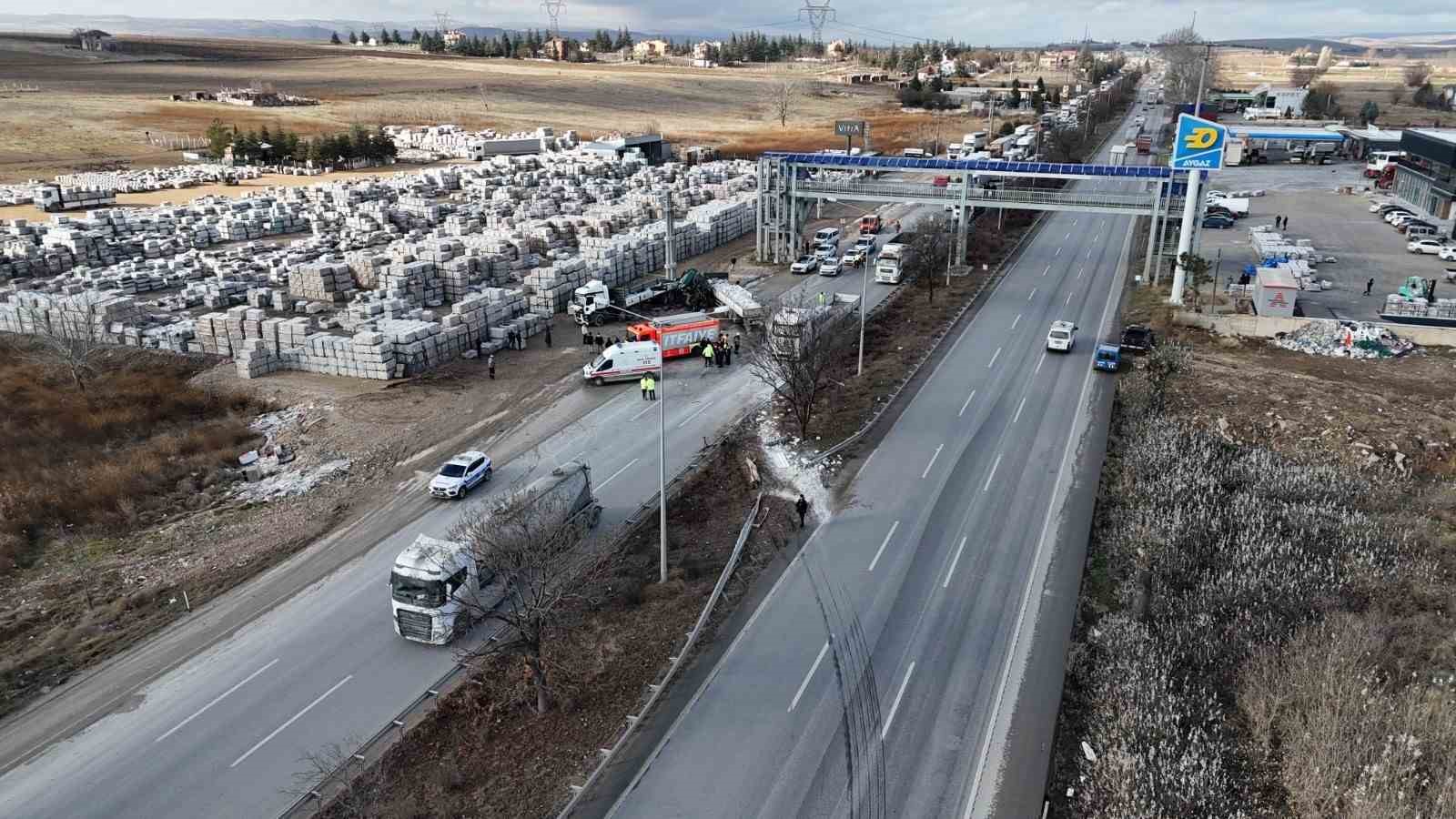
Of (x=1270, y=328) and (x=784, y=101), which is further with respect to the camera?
(x=784, y=101)

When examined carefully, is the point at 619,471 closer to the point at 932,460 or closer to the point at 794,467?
the point at 794,467

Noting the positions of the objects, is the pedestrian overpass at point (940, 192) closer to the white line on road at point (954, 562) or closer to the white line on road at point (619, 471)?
the white line on road at point (619, 471)

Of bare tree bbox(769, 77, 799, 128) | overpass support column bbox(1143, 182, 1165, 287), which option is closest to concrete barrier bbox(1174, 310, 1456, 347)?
overpass support column bbox(1143, 182, 1165, 287)

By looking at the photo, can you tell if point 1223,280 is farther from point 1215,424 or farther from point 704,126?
point 704,126

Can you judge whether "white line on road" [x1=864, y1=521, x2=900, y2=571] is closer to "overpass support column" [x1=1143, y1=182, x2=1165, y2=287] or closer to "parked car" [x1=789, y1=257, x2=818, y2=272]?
"parked car" [x1=789, y1=257, x2=818, y2=272]

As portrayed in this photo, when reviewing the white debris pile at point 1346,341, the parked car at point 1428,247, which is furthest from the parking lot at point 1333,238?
the white debris pile at point 1346,341

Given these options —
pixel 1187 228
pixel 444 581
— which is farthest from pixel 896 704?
pixel 1187 228

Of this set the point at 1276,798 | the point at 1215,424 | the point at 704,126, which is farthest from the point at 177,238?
the point at 704,126
